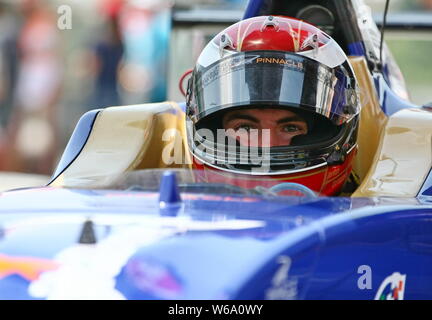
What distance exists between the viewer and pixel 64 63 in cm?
648

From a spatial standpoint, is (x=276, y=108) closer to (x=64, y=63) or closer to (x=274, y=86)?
(x=274, y=86)

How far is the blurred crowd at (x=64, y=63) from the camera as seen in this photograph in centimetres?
643

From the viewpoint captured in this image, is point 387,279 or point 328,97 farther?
point 328,97

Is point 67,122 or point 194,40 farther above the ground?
point 194,40

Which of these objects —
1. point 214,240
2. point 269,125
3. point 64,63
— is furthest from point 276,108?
point 64,63

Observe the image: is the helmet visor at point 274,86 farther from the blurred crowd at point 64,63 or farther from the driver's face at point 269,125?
the blurred crowd at point 64,63

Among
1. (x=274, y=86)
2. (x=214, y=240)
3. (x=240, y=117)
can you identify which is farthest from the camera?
(x=240, y=117)

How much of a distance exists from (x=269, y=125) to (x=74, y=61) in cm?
404

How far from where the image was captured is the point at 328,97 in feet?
9.08

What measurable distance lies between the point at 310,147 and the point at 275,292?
3.88 feet

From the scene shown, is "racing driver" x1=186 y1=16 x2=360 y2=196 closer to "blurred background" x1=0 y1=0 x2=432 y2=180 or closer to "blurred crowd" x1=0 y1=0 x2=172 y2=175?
"blurred background" x1=0 y1=0 x2=432 y2=180

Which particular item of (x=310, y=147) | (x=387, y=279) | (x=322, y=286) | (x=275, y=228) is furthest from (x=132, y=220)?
(x=310, y=147)

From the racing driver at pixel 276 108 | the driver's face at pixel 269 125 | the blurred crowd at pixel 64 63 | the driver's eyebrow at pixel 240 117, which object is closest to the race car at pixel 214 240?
the racing driver at pixel 276 108

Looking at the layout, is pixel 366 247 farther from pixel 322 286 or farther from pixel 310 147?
pixel 310 147
